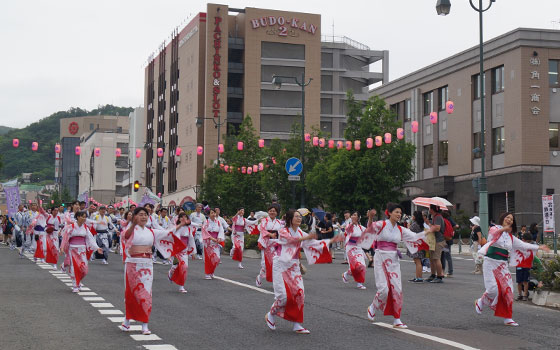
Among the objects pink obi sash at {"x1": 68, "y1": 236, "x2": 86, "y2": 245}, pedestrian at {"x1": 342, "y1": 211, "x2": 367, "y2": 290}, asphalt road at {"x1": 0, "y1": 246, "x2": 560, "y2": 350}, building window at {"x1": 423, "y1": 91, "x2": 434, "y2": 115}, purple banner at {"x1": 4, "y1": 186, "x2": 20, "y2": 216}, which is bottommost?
asphalt road at {"x1": 0, "y1": 246, "x2": 560, "y2": 350}

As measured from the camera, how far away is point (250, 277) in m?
20.2

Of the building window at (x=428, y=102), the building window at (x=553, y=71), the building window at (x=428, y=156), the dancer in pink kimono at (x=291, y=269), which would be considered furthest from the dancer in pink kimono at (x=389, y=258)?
the building window at (x=428, y=156)

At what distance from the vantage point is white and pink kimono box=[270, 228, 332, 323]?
10.5m

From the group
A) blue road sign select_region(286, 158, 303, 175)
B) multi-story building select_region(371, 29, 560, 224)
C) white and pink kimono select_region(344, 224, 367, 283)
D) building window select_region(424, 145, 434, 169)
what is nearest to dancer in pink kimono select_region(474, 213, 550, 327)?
white and pink kimono select_region(344, 224, 367, 283)

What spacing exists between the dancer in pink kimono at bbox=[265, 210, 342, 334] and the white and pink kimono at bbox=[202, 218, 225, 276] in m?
8.48

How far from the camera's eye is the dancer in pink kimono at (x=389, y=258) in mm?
11078

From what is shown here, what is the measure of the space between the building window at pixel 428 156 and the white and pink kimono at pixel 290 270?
147ft

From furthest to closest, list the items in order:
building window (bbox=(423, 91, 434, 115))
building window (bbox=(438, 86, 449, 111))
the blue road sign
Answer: building window (bbox=(423, 91, 434, 115))
building window (bbox=(438, 86, 449, 111))
the blue road sign

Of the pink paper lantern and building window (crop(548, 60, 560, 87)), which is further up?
building window (crop(548, 60, 560, 87))

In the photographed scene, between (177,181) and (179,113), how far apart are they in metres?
7.36

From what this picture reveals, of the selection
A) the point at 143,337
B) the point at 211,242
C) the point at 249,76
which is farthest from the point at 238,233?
the point at 249,76

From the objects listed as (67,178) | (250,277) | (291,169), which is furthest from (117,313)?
(67,178)

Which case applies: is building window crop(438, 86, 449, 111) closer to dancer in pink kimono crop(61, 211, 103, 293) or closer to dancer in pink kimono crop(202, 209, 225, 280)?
dancer in pink kimono crop(202, 209, 225, 280)

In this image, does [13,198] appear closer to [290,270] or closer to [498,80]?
[498,80]
